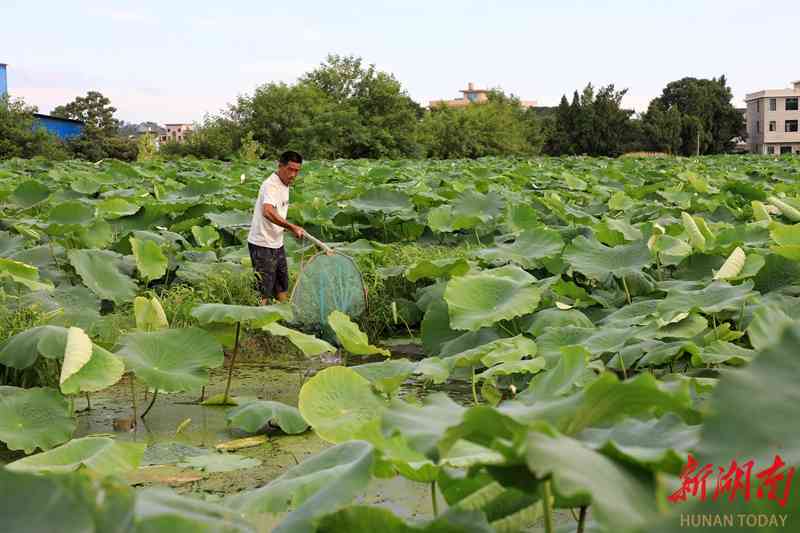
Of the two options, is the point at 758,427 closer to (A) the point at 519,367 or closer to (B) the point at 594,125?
(A) the point at 519,367

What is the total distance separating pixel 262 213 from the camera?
4824 mm

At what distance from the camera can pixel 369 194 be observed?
6852 mm

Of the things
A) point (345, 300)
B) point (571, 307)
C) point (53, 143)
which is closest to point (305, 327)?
point (345, 300)

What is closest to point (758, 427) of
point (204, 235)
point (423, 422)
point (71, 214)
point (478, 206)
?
point (423, 422)

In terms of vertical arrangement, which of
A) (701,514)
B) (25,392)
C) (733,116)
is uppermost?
(733,116)

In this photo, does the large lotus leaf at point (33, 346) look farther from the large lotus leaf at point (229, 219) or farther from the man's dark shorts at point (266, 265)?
the large lotus leaf at point (229, 219)

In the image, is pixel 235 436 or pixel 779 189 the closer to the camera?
pixel 235 436

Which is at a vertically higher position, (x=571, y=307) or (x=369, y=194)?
(x=369, y=194)

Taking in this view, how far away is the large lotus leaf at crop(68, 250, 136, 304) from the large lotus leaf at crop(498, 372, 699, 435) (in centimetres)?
Result: 367

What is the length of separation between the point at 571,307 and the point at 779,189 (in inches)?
212

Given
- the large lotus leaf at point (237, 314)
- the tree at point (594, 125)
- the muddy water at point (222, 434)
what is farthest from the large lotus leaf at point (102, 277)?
the tree at point (594, 125)

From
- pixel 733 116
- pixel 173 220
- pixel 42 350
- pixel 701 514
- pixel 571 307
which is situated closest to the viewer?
pixel 701 514

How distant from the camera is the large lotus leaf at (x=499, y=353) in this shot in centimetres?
302

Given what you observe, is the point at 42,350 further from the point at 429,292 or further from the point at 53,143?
the point at 53,143
